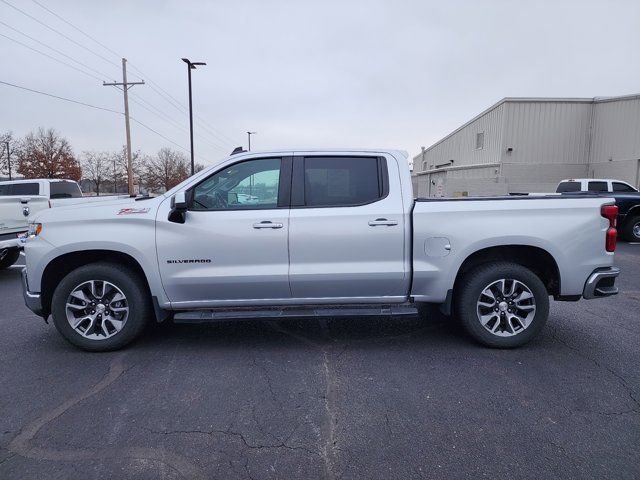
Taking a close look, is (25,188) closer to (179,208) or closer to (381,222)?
(179,208)

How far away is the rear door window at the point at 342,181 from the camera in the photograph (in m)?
4.18

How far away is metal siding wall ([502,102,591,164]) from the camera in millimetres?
22000

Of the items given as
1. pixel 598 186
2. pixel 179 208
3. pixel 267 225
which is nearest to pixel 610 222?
pixel 267 225

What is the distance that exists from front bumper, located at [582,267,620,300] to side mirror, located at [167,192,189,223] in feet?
13.1

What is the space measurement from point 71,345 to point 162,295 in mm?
1290

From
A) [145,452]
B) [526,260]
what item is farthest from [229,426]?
[526,260]

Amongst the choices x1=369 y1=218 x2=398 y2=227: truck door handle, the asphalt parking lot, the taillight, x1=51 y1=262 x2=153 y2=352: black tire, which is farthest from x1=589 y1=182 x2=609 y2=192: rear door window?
x1=51 y1=262 x2=153 y2=352: black tire

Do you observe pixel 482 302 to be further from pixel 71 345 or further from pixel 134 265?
pixel 71 345

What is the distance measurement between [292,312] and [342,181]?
140cm

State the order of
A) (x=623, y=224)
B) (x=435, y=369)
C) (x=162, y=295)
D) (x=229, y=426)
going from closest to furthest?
(x=229, y=426)
(x=435, y=369)
(x=162, y=295)
(x=623, y=224)

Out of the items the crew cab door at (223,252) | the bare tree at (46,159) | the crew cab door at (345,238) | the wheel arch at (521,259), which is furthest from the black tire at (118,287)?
the bare tree at (46,159)

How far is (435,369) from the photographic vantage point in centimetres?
379

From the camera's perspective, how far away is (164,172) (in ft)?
189

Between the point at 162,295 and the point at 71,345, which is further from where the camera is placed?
the point at 71,345
